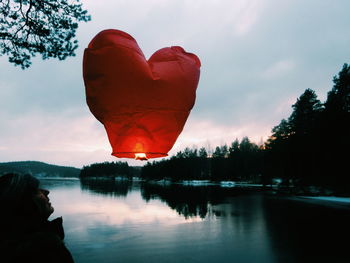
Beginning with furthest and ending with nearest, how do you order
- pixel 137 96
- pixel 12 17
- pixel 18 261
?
pixel 12 17 < pixel 137 96 < pixel 18 261

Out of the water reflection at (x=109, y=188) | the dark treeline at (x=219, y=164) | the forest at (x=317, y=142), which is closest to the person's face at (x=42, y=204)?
the forest at (x=317, y=142)

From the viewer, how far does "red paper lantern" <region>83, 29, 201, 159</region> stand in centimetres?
143

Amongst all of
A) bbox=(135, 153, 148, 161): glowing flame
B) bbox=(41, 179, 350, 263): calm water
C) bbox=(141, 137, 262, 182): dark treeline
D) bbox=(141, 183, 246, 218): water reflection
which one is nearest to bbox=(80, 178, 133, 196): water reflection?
bbox=(141, 183, 246, 218): water reflection

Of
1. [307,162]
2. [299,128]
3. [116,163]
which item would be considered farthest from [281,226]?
[116,163]

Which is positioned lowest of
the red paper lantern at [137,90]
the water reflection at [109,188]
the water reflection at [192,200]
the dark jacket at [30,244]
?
the water reflection at [109,188]

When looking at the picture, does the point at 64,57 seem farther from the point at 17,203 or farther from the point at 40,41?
the point at 17,203

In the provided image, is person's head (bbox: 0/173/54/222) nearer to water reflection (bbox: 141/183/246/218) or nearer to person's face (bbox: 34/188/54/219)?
person's face (bbox: 34/188/54/219)

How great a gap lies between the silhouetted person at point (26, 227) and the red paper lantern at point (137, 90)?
22.1 inches

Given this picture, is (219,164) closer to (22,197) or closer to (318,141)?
(318,141)

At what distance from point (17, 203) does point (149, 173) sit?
128343 mm

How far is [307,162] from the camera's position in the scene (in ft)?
94.7

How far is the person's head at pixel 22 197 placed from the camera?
1.31 metres

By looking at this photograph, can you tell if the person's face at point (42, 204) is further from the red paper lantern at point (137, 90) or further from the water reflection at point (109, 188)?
the water reflection at point (109, 188)

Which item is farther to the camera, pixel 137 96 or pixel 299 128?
pixel 299 128
